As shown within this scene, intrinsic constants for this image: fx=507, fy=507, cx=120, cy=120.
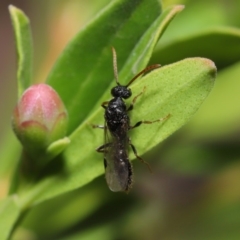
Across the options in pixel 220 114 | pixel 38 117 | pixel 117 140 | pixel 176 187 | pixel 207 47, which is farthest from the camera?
pixel 176 187

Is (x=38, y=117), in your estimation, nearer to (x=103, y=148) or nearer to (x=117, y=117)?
(x=103, y=148)

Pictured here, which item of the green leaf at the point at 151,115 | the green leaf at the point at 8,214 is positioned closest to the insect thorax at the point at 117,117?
the green leaf at the point at 151,115

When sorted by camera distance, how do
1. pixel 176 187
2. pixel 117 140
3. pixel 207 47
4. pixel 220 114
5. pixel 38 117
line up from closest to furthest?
1. pixel 38 117
2. pixel 207 47
3. pixel 117 140
4. pixel 220 114
5. pixel 176 187

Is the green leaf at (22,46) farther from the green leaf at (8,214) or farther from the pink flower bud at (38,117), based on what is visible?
the green leaf at (8,214)

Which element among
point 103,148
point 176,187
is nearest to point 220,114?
point 176,187

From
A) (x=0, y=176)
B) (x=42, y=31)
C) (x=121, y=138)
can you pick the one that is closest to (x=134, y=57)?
(x=121, y=138)

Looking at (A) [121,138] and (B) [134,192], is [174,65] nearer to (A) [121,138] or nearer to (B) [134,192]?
(A) [121,138]

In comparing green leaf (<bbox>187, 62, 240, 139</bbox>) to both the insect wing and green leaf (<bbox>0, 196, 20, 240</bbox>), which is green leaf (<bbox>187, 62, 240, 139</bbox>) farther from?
green leaf (<bbox>0, 196, 20, 240</bbox>)
